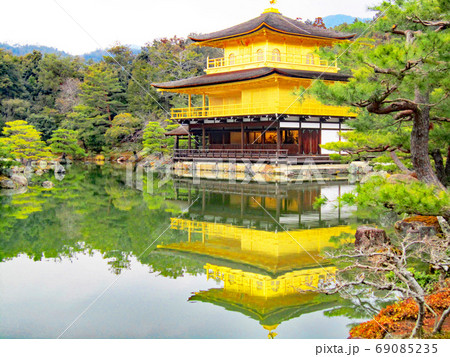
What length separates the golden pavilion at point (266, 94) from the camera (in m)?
24.4

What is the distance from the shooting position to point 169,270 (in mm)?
7574

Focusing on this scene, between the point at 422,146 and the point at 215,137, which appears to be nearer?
the point at 422,146

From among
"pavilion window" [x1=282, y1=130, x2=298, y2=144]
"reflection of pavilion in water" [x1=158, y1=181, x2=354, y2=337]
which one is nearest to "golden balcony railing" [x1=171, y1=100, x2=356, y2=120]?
"pavilion window" [x1=282, y1=130, x2=298, y2=144]

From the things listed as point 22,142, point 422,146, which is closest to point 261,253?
→ point 422,146

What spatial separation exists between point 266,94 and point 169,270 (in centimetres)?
1937

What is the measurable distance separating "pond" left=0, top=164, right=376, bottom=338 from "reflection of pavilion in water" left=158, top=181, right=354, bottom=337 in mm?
20

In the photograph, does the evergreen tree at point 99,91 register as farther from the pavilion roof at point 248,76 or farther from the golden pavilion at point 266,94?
the pavilion roof at point 248,76

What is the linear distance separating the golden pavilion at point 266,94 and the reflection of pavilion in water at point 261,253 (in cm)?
1066

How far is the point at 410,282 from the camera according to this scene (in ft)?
13.6

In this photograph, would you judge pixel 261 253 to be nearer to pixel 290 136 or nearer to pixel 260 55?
pixel 290 136

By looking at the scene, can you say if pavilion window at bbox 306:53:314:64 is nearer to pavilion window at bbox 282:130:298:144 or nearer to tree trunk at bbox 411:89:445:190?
pavilion window at bbox 282:130:298:144

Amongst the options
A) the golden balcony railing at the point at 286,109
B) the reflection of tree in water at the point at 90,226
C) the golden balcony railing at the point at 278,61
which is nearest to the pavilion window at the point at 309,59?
the golden balcony railing at the point at 278,61

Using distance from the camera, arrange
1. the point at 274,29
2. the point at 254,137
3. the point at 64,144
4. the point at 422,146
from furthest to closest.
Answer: the point at 64,144 < the point at 254,137 < the point at 274,29 < the point at 422,146

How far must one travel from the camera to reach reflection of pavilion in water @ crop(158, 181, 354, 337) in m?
5.93
